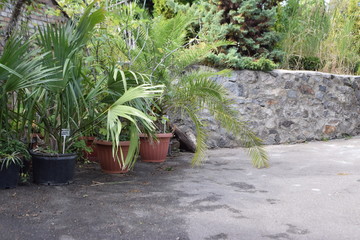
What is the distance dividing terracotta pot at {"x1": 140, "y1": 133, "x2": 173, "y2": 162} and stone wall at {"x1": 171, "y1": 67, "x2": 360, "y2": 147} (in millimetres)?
1297

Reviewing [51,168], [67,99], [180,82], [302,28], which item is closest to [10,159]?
[51,168]

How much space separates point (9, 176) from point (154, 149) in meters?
2.10

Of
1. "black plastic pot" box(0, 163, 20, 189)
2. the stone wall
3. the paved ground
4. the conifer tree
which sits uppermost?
the conifer tree

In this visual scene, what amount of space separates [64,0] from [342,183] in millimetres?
3688

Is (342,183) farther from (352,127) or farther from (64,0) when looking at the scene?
(352,127)

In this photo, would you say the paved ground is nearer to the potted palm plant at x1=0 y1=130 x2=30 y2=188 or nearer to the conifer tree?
the potted palm plant at x1=0 y1=130 x2=30 y2=188

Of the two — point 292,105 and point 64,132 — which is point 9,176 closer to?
point 64,132

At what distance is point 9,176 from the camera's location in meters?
3.52

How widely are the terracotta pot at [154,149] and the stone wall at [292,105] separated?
4.26ft

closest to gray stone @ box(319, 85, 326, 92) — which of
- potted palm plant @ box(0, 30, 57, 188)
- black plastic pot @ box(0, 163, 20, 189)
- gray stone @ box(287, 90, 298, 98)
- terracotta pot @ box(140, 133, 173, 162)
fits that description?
gray stone @ box(287, 90, 298, 98)

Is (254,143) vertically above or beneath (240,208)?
above

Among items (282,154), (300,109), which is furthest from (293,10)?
(282,154)

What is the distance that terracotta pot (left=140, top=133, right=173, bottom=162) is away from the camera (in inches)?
205

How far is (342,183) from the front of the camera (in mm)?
3963
